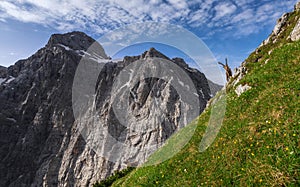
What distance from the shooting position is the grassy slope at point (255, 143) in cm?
968

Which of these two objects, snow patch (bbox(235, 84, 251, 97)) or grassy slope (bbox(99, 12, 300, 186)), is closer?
grassy slope (bbox(99, 12, 300, 186))

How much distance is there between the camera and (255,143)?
12.0 m

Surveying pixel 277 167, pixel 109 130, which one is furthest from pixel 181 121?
pixel 277 167

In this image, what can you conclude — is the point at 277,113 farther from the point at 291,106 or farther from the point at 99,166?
the point at 99,166

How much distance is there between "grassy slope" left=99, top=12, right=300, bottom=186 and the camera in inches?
381

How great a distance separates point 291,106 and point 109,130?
587 ft

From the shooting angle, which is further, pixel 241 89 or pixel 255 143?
pixel 241 89

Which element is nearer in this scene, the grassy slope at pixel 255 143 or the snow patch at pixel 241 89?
the grassy slope at pixel 255 143

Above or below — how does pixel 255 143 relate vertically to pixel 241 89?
below

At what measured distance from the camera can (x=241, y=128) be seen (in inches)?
572

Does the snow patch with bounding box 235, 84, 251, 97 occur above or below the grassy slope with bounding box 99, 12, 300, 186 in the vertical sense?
above

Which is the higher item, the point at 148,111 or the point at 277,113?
the point at 148,111

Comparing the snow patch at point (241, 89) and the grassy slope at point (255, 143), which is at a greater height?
the snow patch at point (241, 89)

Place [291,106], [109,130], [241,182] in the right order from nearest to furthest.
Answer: [241,182], [291,106], [109,130]
